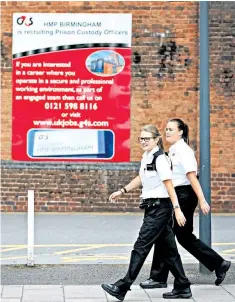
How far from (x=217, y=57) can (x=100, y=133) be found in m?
2.79

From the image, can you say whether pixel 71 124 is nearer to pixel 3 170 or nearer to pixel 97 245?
pixel 3 170

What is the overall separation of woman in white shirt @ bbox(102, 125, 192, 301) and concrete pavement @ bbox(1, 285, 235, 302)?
0.17 m

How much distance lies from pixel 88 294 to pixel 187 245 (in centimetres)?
123

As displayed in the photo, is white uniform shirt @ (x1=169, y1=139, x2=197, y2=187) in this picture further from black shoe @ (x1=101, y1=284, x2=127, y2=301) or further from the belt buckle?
black shoe @ (x1=101, y1=284, x2=127, y2=301)

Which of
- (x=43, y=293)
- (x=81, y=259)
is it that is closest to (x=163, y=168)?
(x=43, y=293)

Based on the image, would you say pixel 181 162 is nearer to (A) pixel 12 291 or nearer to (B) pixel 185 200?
(B) pixel 185 200

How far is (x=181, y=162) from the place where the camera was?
7.98 m

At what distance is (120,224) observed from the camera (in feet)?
45.9

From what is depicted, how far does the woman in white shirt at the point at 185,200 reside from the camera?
26.0 ft

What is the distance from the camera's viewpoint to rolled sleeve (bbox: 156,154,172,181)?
7.52 m

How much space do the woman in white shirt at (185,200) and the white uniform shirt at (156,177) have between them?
0.38m

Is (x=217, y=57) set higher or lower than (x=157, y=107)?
higher

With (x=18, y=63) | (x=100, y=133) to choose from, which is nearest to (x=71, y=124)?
(x=100, y=133)

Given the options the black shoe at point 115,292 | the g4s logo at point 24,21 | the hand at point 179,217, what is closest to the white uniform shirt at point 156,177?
the hand at point 179,217
